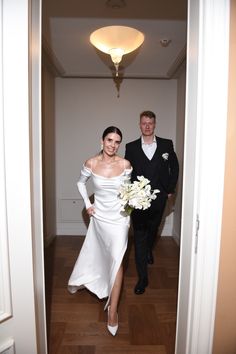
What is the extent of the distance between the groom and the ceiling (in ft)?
2.71

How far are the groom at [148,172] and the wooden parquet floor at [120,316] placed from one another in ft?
0.81

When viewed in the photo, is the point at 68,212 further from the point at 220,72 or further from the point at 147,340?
the point at 220,72

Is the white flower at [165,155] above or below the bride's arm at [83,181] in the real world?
above

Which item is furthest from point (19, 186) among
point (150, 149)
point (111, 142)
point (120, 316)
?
point (150, 149)

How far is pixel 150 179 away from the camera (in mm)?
3074

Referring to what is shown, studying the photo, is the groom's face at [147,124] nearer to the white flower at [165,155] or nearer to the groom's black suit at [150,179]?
the groom's black suit at [150,179]

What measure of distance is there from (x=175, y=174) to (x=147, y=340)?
178cm

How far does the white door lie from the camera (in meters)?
1.22

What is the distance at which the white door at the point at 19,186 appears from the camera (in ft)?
4.00

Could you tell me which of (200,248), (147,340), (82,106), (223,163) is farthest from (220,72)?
(82,106)

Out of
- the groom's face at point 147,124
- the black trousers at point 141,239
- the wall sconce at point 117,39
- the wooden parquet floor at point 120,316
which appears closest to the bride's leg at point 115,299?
the wooden parquet floor at point 120,316

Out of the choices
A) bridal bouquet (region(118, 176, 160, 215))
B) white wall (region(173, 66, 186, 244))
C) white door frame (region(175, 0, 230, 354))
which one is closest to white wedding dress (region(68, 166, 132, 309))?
bridal bouquet (region(118, 176, 160, 215))

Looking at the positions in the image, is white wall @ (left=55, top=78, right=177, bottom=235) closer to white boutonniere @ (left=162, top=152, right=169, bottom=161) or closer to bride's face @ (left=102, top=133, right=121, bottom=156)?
white boutonniere @ (left=162, top=152, right=169, bottom=161)

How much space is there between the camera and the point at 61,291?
289 cm
